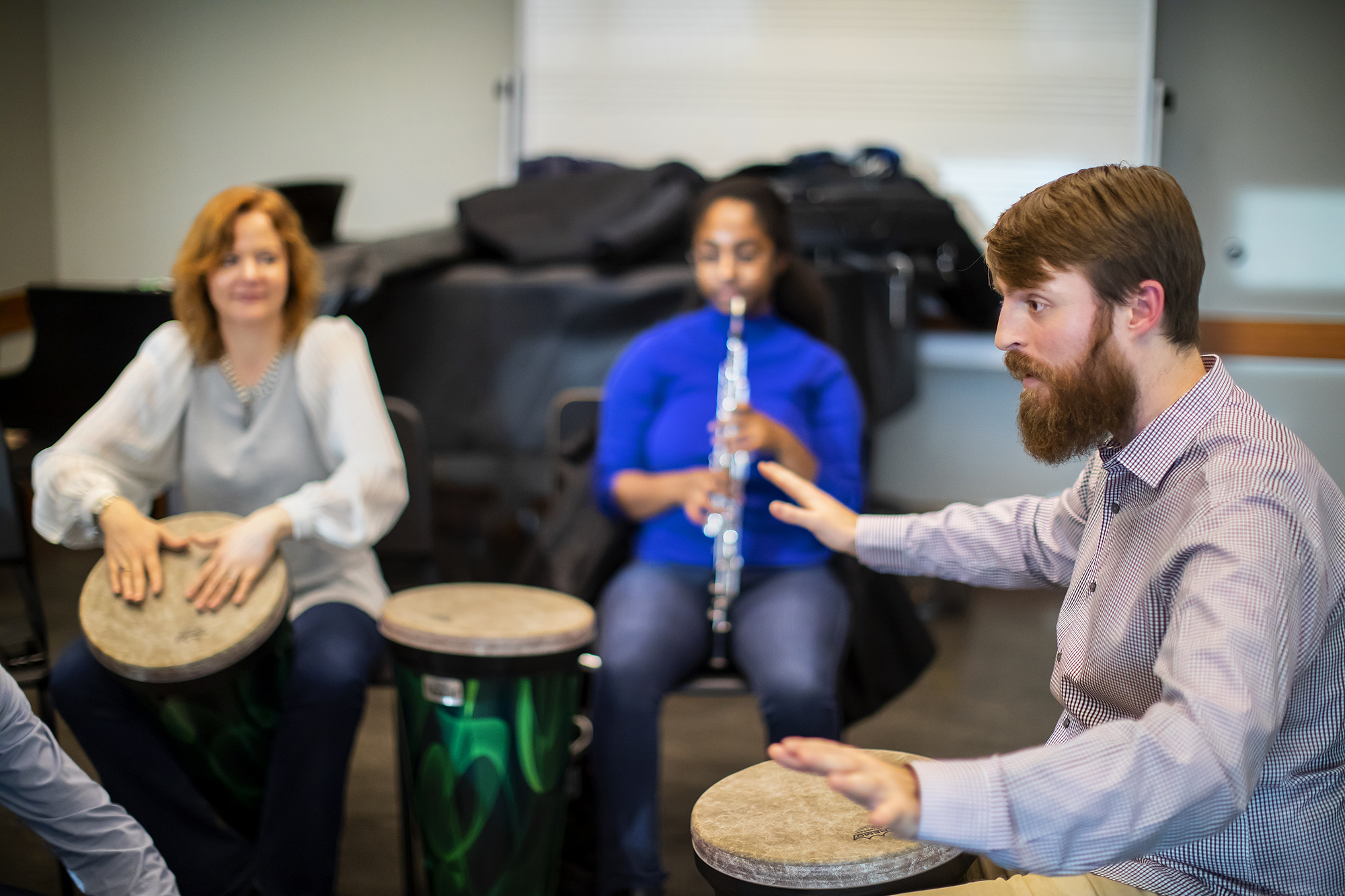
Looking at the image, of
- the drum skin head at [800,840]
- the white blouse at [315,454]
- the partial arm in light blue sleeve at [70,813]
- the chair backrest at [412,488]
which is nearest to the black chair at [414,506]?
the chair backrest at [412,488]

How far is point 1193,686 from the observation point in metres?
0.89

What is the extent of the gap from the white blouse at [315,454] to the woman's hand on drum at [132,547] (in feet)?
0.21

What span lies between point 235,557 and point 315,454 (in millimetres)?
378

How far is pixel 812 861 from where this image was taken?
3.43ft

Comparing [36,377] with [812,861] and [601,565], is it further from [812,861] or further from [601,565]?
[812,861]

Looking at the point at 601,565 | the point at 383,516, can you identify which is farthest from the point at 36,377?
the point at 601,565

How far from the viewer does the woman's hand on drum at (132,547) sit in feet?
5.49

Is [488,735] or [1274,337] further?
[1274,337]

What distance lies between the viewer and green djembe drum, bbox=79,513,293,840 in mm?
1579

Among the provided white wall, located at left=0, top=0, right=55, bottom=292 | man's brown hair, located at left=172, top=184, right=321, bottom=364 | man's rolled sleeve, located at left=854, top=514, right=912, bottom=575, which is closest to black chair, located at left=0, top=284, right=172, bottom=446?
man's brown hair, located at left=172, top=184, right=321, bottom=364

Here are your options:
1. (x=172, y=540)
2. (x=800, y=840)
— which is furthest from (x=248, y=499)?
(x=800, y=840)

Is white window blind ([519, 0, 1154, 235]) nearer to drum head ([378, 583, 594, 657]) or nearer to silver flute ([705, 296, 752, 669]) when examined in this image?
silver flute ([705, 296, 752, 669])

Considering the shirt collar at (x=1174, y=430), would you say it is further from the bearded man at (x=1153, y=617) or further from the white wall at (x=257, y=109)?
the white wall at (x=257, y=109)

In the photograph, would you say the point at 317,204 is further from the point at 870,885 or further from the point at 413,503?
the point at 870,885
